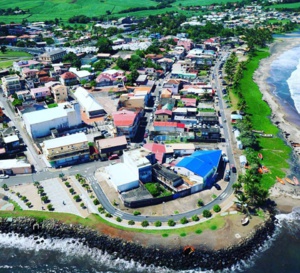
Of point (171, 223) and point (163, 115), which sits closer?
point (171, 223)

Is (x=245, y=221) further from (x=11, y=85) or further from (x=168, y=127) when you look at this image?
(x=11, y=85)

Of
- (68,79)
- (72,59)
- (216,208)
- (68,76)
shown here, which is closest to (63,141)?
(216,208)

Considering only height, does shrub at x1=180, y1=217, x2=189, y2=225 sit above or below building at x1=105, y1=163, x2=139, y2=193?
below

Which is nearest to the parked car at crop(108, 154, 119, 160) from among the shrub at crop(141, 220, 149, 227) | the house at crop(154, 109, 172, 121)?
the house at crop(154, 109, 172, 121)

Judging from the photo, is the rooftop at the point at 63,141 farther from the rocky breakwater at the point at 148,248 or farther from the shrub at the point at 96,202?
the rocky breakwater at the point at 148,248

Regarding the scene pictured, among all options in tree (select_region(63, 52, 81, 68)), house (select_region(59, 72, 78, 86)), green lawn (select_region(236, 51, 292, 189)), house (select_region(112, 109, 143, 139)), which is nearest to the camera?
green lawn (select_region(236, 51, 292, 189))

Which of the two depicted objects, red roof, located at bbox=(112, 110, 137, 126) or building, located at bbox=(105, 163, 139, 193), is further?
red roof, located at bbox=(112, 110, 137, 126)

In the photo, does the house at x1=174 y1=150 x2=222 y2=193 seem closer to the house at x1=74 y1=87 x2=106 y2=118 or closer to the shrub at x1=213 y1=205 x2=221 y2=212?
the shrub at x1=213 y1=205 x2=221 y2=212

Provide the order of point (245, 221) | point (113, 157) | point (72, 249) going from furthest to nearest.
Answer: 1. point (113, 157)
2. point (245, 221)
3. point (72, 249)
